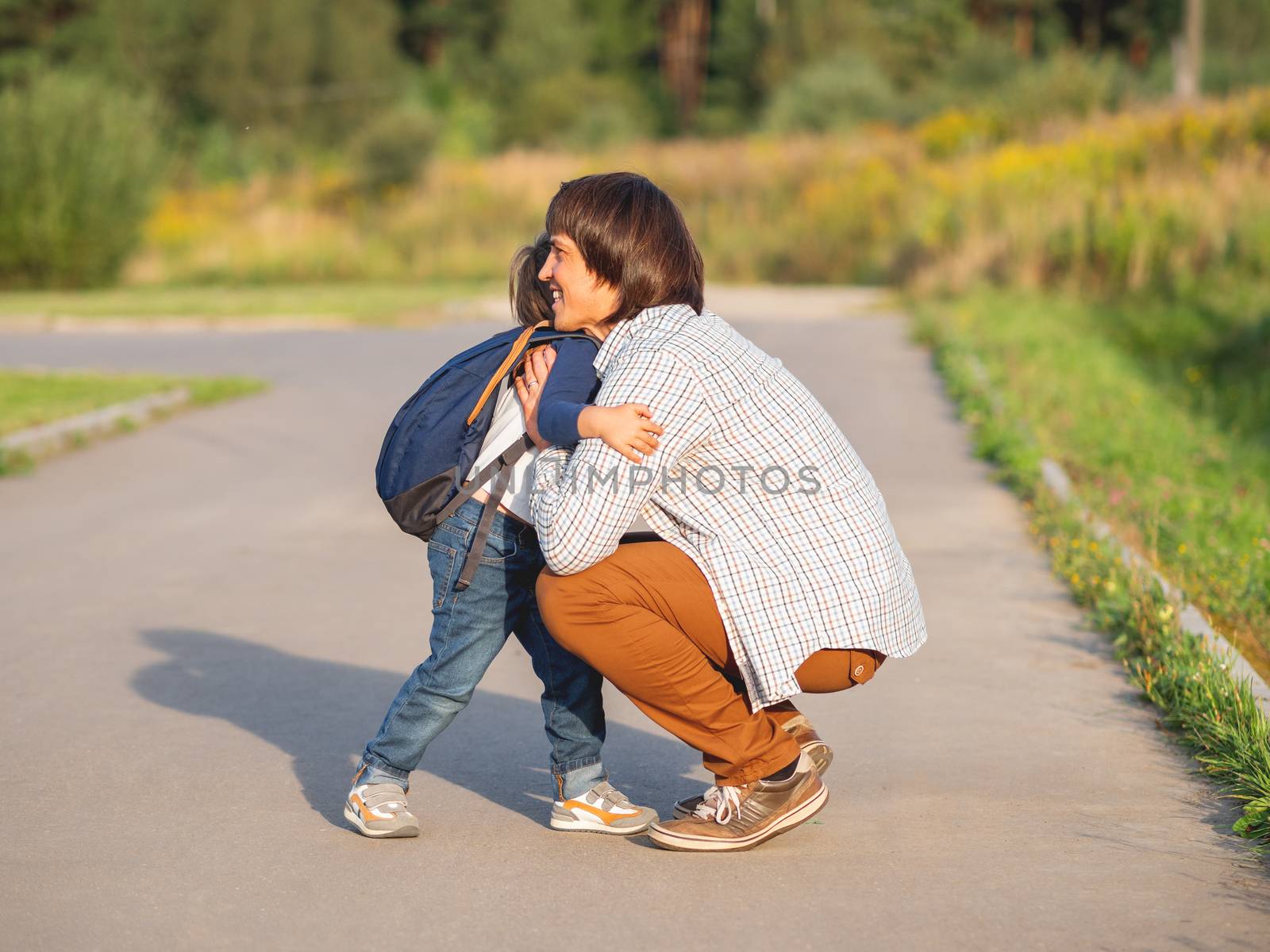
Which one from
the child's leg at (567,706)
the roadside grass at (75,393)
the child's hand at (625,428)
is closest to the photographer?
the child's hand at (625,428)

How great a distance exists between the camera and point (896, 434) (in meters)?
11.0

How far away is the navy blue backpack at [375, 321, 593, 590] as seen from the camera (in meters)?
3.80

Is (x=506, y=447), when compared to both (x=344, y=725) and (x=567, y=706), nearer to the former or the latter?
(x=567, y=706)

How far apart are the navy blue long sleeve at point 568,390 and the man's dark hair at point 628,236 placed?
0.39 ft

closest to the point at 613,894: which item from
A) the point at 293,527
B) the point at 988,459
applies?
the point at 293,527

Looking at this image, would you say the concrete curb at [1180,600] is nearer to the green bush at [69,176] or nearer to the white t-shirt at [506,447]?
the white t-shirt at [506,447]

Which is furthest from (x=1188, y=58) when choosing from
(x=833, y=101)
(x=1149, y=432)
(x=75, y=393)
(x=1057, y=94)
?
(x=75, y=393)

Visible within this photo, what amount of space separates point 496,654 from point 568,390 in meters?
0.74

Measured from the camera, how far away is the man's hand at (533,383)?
12.3 feet

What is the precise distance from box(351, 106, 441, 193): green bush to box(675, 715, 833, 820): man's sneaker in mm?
32981

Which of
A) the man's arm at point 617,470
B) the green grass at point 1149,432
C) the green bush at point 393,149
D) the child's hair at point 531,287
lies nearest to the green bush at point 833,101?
the green bush at point 393,149

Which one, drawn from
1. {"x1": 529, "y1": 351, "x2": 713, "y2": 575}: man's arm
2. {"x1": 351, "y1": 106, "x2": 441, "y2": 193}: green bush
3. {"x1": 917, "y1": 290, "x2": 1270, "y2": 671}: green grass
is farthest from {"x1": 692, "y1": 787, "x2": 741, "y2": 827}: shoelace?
{"x1": 351, "y1": 106, "x2": 441, "y2": 193}: green bush

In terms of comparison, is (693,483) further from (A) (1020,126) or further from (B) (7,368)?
(A) (1020,126)

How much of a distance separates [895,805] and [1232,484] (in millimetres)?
5624
